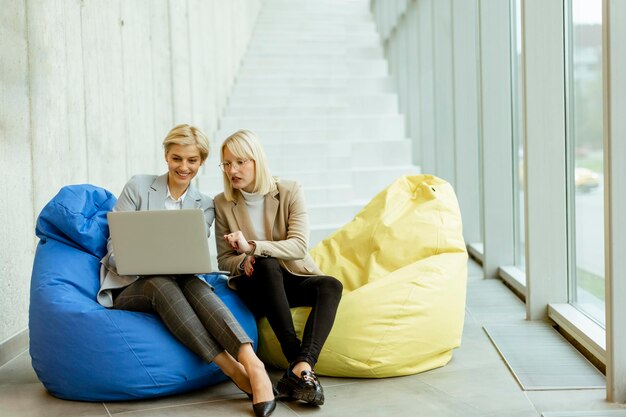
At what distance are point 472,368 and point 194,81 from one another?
14.2 feet

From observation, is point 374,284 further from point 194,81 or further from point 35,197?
point 194,81

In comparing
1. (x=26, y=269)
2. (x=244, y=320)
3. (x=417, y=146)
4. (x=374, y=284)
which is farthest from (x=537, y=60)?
(x=417, y=146)

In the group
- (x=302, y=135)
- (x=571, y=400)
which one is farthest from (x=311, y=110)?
(x=571, y=400)

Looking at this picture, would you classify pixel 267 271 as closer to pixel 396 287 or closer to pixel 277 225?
pixel 277 225

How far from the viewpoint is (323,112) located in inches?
328

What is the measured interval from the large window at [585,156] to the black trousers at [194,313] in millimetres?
1576

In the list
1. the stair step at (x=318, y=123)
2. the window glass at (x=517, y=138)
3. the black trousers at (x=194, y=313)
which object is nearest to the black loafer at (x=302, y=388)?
the black trousers at (x=194, y=313)

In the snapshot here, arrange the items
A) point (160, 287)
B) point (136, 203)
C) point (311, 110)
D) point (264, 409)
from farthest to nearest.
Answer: point (311, 110), point (136, 203), point (160, 287), point (264, 409)

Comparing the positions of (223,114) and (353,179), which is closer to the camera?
(353,179)

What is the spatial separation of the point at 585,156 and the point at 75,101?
2.44 metres

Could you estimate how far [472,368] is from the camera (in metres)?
3.24

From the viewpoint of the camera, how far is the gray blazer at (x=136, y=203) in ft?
10.3

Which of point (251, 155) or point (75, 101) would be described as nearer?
point (251, 155)

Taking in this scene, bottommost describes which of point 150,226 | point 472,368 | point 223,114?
point 472,368
